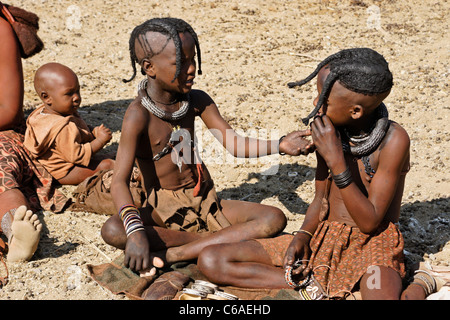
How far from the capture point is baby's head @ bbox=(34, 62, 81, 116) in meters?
5.49

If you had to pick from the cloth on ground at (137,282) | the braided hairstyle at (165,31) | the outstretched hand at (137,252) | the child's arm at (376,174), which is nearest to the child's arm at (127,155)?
the outstretched hand at (137,252)

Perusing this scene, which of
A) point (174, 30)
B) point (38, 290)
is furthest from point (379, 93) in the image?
point (38, 290)

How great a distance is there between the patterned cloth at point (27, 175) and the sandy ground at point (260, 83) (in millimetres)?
167

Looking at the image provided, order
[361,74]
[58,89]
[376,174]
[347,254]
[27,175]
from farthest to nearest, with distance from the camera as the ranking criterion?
[58,89], [27,175], [347,254], [376,174], [361,74]

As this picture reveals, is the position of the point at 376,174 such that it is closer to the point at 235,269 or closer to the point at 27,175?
the point at 235,269

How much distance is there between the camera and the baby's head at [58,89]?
18.0ft

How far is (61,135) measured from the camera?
5383 mm

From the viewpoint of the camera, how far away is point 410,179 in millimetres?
5309

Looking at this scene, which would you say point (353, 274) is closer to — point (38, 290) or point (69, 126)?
point (38, 290)

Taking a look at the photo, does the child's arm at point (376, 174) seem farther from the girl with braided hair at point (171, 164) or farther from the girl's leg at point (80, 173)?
the girl's leg at point (80, 173)

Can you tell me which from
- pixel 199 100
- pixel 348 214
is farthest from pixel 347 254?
pixel 199 100

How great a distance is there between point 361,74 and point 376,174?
0.68 metres

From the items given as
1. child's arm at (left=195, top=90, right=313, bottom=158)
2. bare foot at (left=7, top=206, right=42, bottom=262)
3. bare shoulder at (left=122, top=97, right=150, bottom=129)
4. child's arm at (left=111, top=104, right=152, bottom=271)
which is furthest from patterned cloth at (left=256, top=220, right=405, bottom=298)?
bare foot at (left=7, top=206, right=42, bottom=262)

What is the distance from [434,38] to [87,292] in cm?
633
